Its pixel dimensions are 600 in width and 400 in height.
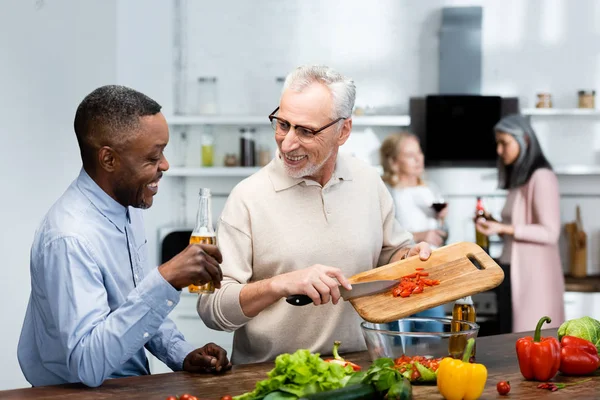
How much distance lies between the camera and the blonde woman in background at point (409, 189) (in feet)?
17.0

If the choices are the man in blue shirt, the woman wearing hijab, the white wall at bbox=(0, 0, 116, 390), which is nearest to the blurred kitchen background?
the woman wearing hijab

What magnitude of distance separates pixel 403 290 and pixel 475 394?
467 mm

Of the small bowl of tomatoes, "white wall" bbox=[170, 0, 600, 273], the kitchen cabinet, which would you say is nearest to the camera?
the small bowl of tomatoes

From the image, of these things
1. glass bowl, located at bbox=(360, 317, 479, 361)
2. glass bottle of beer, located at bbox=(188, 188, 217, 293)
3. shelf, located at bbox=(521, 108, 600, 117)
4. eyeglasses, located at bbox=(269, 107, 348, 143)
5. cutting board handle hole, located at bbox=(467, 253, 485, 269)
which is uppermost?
shelf, located at bbox=(521, 108, 600, 117)

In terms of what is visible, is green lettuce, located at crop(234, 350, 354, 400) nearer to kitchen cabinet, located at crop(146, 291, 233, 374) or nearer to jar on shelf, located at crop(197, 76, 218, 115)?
kitchen cabinet, located at crop(146, 291, 233, 374)

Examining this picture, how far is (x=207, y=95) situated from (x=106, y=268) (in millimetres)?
4175

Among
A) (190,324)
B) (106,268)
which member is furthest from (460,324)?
(190,324)

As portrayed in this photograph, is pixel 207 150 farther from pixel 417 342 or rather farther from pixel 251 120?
pixel 417 342

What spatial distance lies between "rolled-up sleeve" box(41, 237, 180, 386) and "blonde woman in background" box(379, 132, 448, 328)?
3.23m

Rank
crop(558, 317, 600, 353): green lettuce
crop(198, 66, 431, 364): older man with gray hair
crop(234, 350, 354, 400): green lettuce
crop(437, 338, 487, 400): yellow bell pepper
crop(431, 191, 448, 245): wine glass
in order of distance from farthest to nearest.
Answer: crop(431, 191, 448, 245): wine glass, crop(198, 66, 431, 364): older man with gray hair, crop(558, 317, 600, 353): green lettuce, crop(437, 338, 487, 400): yellow bell pepper, crop(234, 350, 354, 400): green lettuce

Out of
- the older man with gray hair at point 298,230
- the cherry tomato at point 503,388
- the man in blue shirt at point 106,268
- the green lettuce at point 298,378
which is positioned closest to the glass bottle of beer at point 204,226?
the man in blue shirt at point 106,268

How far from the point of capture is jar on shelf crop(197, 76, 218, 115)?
6.20 metres

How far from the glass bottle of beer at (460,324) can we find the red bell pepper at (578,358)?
256mm

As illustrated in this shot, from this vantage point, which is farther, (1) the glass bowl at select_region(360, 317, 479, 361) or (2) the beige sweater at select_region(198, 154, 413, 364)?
(2) the beige sweater at select_region(198, 154, 413, 364)
